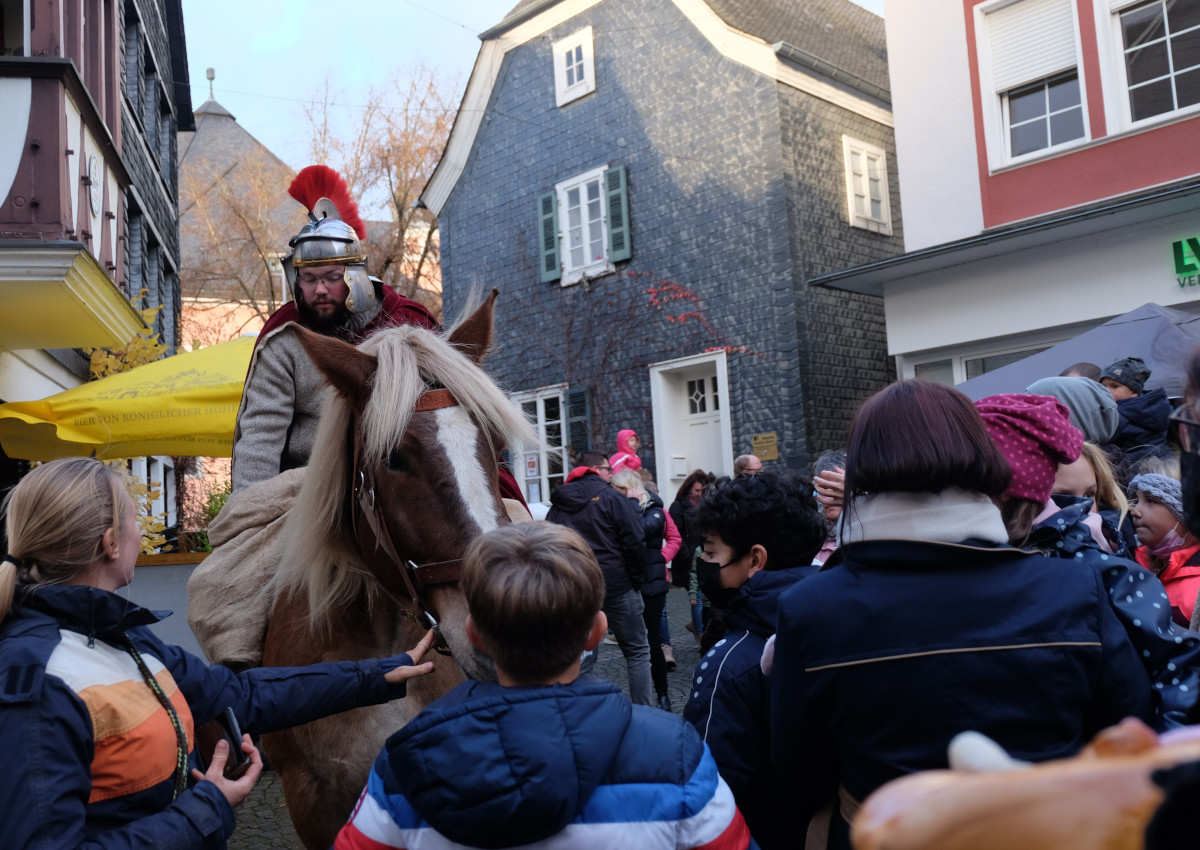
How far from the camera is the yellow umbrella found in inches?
291

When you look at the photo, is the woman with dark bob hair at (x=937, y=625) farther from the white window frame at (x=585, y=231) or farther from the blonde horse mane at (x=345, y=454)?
the white window frame at (x=585, y=231)

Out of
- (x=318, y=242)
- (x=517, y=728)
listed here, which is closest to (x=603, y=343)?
(x=318, y=242)

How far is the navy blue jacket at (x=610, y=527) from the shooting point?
7.21 metres

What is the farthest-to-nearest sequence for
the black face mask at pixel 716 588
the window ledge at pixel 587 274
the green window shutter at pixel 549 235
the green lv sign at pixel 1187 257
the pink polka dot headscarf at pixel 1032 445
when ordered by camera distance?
the green window shutter at pixel 549 235 < the window ledge at pixel 587 274 < the green lv sign at pixel 1187 257 < the black face mask at pixel 716 588 < the pink polka dot headscarf at pixel 1032 445

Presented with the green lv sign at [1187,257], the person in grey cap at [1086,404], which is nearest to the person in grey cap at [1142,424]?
the person in grey cap at [1086,404]

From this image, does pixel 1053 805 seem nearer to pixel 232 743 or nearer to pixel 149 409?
pixel 232 743

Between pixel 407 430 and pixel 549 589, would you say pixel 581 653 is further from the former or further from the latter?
pixel 407 430

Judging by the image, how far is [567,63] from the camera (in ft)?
58.1

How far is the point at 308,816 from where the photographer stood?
2771 millimetres

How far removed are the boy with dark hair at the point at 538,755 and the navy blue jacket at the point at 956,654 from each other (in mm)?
275

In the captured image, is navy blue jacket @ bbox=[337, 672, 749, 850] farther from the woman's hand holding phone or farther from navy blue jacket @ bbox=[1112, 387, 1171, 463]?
navy blue jacket @ bbox=[1112, 387, 1171, 463]

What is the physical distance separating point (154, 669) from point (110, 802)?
0.29 metres

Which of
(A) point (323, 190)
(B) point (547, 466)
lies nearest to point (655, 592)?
(A) point (323, 190)

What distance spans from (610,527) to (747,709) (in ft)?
16.4
